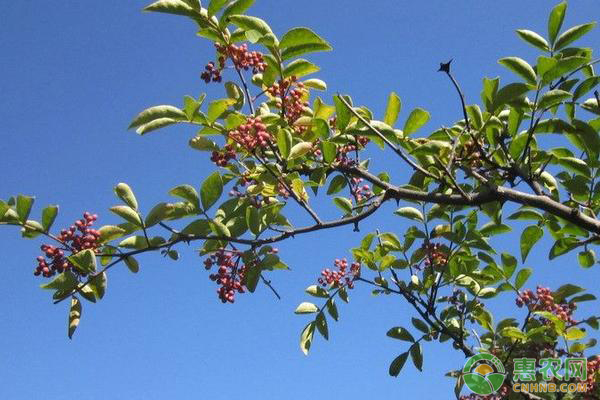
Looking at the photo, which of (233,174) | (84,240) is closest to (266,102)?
(233,174)

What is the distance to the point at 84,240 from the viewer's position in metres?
2.35

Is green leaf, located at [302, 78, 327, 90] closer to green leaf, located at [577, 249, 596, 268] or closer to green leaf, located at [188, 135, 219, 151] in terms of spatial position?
green leaf, located at [188, 135, 219, 151]

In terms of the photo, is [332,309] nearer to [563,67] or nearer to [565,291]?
[565,291]

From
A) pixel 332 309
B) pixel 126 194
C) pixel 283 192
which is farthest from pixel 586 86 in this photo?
pixel 126 194

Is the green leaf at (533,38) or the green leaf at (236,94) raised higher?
the green leaf at (533,38)

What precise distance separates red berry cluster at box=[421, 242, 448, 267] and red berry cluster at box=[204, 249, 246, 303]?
1196 mm

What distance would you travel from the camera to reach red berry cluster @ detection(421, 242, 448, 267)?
3443 millimetres

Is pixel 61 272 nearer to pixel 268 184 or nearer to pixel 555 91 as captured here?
pixel 268 184

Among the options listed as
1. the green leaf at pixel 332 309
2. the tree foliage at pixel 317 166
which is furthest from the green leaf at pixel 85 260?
the green leaf at pixel 332 309

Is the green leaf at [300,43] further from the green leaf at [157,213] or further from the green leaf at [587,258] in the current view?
the green leaf at [587,258]

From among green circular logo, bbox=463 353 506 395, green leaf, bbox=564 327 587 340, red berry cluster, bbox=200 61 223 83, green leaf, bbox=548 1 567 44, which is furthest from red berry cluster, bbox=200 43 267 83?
green leaf, bbox=564 327 587 340

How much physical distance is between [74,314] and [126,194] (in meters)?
0.54

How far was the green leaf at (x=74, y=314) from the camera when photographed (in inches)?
94.3

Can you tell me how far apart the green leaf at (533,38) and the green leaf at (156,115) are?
5.00ft
